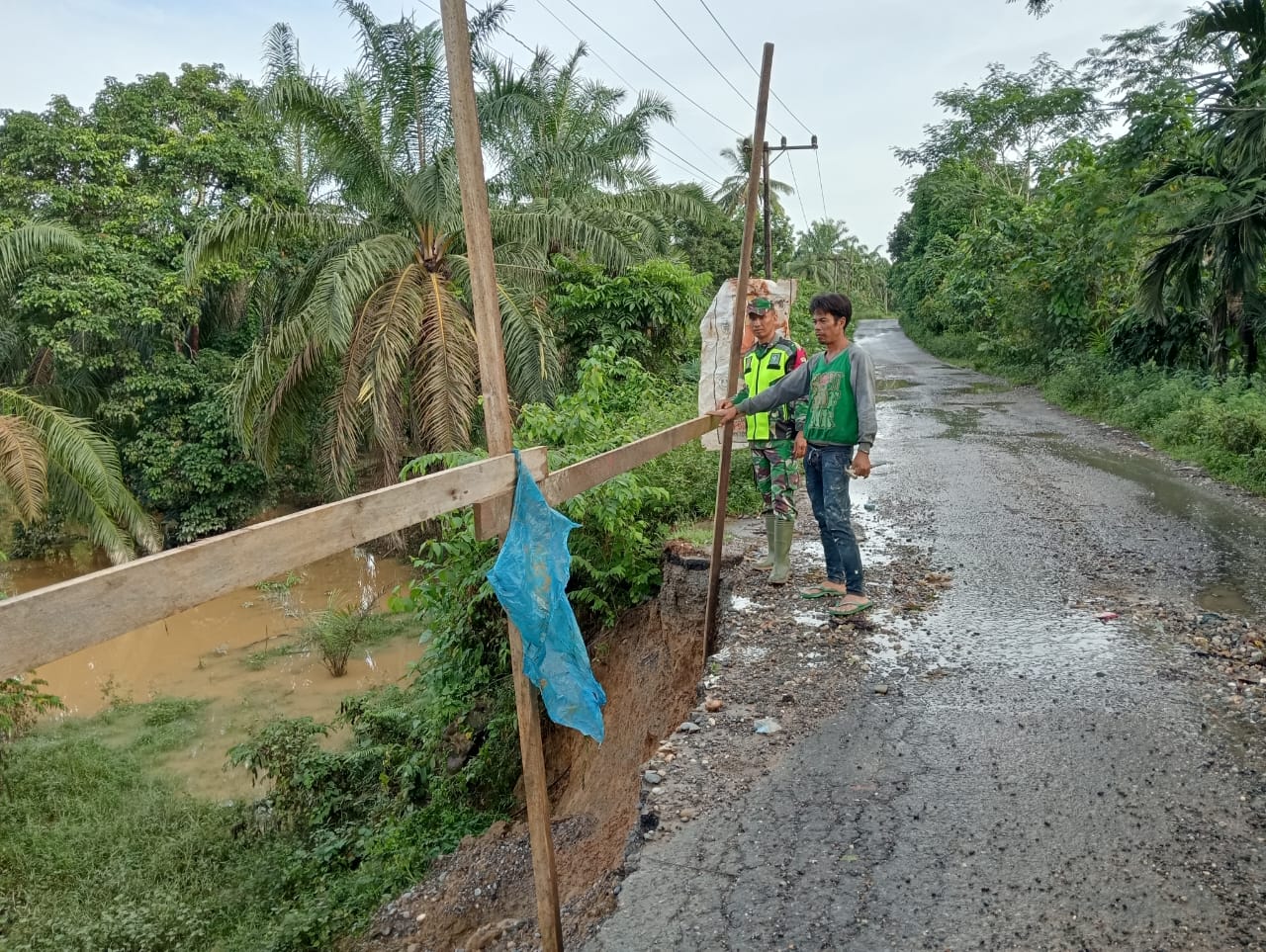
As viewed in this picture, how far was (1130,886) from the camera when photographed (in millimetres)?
2691

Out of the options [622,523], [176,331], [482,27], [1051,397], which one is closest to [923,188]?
[1051,397]

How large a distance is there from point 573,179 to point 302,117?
22.9 ft

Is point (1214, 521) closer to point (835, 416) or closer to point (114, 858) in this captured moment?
point (835, 416)

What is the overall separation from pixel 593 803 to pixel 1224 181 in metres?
10.2

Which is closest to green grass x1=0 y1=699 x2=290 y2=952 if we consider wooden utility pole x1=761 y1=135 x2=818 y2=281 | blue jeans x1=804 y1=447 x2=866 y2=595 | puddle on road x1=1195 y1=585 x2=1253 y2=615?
blue jeans x1=804 y1=447 x2=866 y2=595

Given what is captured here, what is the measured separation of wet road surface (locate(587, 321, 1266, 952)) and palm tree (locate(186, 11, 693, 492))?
901 centimetres

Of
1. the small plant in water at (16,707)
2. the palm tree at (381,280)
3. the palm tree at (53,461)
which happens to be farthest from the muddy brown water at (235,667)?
the palm tree at (381,280)

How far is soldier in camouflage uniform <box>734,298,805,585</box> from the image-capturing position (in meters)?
5.43

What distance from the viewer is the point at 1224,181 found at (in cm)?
995

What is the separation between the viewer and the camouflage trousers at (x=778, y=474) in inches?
217

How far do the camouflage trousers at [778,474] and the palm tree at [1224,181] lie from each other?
239 inches

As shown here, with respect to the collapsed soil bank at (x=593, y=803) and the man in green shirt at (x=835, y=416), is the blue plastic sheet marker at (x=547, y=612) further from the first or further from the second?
the man in green shirt at (x=835, y=416)

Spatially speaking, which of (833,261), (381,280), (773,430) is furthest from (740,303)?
(833,261)

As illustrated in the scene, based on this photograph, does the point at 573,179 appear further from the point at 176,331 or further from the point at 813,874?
the point at 813,874
